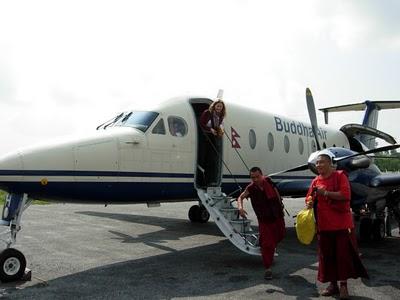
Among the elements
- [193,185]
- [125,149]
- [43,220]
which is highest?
[125,149]

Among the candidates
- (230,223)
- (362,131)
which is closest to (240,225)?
(230,223)

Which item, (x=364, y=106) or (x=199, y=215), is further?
(x=364, y=106)

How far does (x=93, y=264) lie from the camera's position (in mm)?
8312

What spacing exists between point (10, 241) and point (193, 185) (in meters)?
4.24

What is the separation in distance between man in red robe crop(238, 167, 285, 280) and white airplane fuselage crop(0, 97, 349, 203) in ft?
7.75

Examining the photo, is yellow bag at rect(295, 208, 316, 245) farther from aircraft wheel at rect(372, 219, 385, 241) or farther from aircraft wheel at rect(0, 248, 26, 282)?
aircraft wheel at rect(372, 219, 385, 241)

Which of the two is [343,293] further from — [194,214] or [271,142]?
[194,214]

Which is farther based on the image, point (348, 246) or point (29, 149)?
point (29, 149)

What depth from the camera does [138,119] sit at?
937cm

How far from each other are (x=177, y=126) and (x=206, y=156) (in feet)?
4.59

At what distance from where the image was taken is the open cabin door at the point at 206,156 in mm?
Result: 10367

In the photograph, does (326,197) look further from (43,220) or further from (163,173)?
(43,220)

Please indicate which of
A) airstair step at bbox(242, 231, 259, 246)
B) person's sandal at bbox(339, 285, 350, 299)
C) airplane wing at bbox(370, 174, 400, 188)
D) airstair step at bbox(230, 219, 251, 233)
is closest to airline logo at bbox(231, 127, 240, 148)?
airstair step at bbox(230, 219, 251, 233)

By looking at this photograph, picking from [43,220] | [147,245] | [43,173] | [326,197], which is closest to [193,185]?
[147,245]
